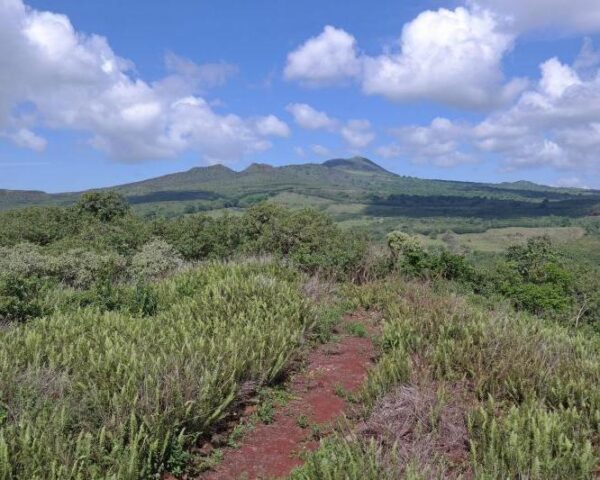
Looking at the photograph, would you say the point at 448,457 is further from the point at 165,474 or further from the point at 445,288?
the point at 445,288

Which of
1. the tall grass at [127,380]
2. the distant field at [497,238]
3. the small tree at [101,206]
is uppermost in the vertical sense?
the small tree at [101,206]

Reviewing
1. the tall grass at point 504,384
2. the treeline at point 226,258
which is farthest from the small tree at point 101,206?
Result: the tall grass at point 504,384

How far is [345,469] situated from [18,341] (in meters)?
5.42

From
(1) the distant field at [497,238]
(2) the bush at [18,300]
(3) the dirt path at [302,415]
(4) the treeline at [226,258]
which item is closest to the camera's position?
(3) the dirt path at [302,415]

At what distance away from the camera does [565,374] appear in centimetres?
654

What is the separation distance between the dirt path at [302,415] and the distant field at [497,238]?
9579 cm

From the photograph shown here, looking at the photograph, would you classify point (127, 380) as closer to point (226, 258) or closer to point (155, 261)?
point (155, 261)

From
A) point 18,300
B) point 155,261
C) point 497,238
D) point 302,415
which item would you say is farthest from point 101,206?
point 497,238

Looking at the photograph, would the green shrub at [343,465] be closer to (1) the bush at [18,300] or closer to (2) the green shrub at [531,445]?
(2) the green shrub at [531,445]

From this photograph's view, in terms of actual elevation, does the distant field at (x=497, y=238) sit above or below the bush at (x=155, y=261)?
below

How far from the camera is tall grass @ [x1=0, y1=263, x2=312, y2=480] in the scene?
4.72 meters

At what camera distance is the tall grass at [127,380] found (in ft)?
15.5

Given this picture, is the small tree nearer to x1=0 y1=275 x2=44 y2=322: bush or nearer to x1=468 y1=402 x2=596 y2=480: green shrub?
x1=0 y1=275 x2=44 y2=322: bush

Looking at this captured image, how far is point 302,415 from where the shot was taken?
260 inches
